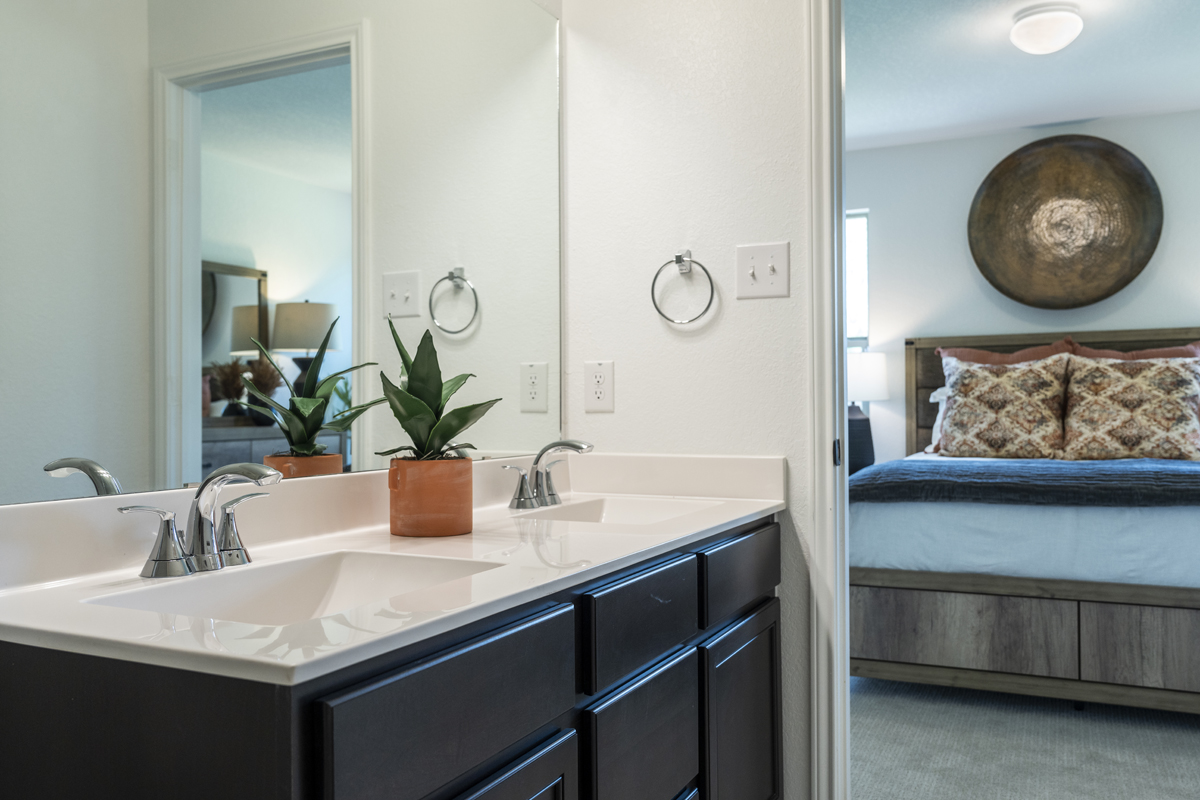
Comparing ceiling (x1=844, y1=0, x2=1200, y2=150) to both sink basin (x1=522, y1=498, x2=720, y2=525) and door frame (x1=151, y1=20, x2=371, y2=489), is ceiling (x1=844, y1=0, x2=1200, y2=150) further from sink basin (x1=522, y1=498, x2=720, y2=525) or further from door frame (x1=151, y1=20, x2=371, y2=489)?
door frame (x1=151, y1=20, x2=371, y2=489)

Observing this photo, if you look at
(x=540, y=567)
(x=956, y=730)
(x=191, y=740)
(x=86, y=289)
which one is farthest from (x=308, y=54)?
(x=956, y=730)

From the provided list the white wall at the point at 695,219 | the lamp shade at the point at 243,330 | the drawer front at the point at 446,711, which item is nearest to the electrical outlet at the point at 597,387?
the white wall at the point at 695,219

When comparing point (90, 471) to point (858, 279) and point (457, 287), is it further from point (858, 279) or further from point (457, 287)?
point (858, 279)

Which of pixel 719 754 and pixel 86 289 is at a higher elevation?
pixel 86 289

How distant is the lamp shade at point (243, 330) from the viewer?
128cm

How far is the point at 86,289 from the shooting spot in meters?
1.09

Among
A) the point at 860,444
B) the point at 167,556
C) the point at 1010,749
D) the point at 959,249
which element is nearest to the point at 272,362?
the point at 167,556

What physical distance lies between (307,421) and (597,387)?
750mm

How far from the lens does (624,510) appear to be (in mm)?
1849

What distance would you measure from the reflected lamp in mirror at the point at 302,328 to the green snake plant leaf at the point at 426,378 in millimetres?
146

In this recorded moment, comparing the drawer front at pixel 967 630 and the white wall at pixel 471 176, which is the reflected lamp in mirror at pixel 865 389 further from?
the white wall at pixel 471 176

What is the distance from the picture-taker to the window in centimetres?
511

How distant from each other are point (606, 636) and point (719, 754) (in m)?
0.49

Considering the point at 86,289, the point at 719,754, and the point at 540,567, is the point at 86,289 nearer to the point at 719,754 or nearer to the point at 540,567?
the point at 540,567
